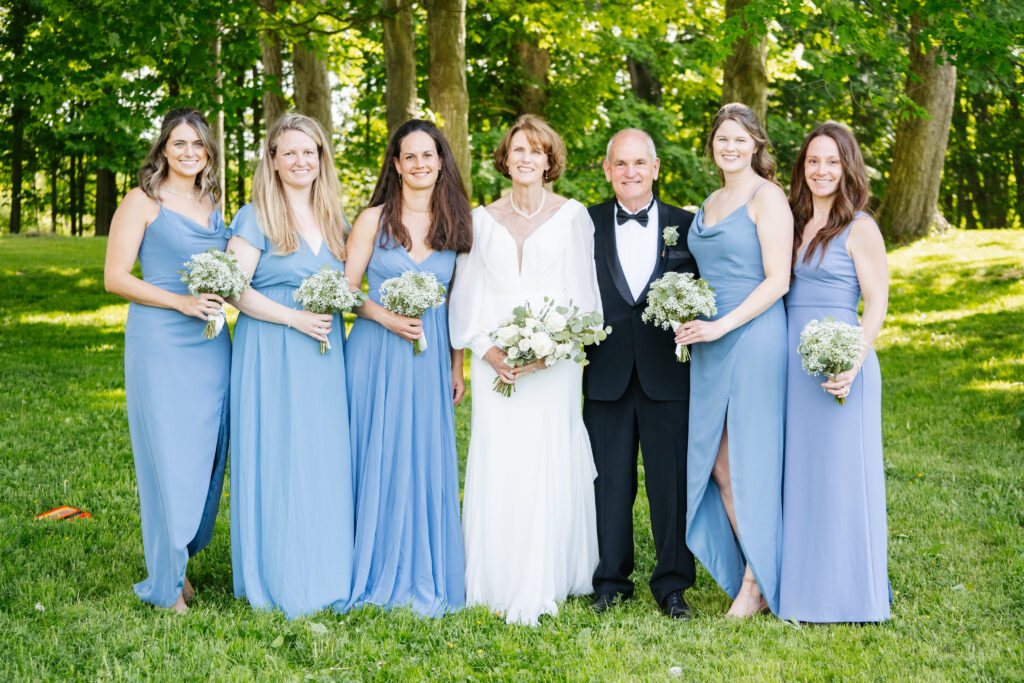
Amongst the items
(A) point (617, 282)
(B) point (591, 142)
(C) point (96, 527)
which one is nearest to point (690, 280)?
(A) point (617, 282)

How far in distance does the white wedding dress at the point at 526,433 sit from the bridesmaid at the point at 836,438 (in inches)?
46.6

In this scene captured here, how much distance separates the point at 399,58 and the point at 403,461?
29.2 ft

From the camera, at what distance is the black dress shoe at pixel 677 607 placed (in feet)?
16.8

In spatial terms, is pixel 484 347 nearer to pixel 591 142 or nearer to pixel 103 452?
pixel 103 452

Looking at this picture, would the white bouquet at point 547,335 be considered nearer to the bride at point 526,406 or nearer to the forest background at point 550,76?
the bride at point 526,406

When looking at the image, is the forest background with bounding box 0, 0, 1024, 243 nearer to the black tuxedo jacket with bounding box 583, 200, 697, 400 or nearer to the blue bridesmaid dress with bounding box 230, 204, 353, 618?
the black tuxedo jacket with bounding box 583, 200, 697, 400

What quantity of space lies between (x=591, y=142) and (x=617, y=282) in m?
15.8

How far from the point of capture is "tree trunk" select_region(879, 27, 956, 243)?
1767 centimetres

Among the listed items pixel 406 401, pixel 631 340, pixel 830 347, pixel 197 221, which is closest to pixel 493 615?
pixel 406 401

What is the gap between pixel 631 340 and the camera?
5.18 m

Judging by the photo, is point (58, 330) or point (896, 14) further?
point (58, 330)

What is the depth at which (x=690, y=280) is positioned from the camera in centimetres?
474

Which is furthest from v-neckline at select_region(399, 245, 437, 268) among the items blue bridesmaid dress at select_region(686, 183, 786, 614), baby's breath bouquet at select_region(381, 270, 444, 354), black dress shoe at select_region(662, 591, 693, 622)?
black dress shoe at select_region(662, 591, 693, 622)

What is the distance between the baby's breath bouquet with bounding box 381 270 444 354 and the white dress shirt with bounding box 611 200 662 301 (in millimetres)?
1087
